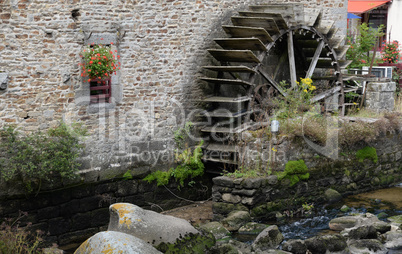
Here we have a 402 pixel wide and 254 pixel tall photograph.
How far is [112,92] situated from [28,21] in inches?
69.6

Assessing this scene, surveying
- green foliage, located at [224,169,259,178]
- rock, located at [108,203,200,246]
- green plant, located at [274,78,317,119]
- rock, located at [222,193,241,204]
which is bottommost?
rock, located at [222,193,241,204]

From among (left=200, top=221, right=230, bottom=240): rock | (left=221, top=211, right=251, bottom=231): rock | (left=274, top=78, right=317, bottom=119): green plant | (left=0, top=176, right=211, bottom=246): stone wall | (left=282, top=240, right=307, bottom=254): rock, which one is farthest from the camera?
(left=274, top=78, right=317, bottom=119): green plant

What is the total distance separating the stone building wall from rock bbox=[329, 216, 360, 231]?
3056 mm

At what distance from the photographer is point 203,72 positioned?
973 centimetres

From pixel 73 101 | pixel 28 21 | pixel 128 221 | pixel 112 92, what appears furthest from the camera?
pixel 112 92

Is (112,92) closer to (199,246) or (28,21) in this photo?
(28,21)

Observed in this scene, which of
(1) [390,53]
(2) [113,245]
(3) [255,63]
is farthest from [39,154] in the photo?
(1) [390,53]

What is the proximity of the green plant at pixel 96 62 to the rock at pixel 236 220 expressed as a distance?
2.93 meters

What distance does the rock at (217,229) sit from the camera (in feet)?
24.9

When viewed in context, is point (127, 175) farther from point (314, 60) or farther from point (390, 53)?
point (390, 53)

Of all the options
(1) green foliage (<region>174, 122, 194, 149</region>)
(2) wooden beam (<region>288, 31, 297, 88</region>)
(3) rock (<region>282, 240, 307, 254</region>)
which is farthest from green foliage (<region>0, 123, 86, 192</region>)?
(2) wooden beam (<region>288, 31, 297, 88</region>)

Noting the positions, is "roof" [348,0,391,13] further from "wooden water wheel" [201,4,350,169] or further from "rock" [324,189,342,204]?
"rock" [324,189,342,204]

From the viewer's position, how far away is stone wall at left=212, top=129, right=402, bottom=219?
328 inches

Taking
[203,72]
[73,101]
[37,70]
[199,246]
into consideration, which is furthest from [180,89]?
[199,246]
